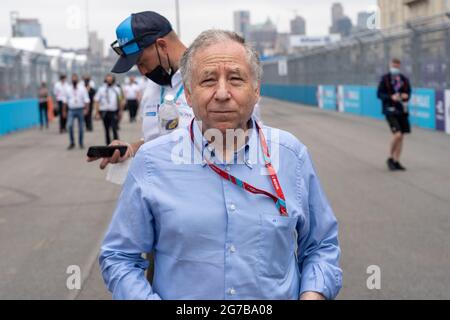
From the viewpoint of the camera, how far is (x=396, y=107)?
1336 cm

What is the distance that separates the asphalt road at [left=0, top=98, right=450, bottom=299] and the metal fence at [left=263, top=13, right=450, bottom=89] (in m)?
4.04

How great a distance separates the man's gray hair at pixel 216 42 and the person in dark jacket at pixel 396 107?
1060cm

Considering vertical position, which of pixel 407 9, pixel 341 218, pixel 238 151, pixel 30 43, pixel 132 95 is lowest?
pixel 341 218

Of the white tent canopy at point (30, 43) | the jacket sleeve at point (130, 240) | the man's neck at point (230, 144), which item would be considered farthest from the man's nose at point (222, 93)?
the white tent canopy at point (30, 43)

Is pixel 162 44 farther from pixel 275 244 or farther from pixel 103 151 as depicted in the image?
pixel 275 244

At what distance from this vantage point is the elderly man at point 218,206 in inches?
94.7

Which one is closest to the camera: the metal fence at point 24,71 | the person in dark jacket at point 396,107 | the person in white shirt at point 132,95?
the person in dark jacket at point 396,107

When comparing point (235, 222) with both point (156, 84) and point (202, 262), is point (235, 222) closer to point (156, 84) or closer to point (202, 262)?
point (202, 262)

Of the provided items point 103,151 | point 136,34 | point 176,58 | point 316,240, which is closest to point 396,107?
point 176,58

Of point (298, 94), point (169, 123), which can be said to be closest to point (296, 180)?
point (169, 123)

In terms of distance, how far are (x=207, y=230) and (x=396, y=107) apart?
1138 centimetres

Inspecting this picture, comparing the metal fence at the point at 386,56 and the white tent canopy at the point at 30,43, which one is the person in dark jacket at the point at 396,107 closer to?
the metal fence at the point at 386,56

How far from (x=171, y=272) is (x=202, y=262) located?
11cm

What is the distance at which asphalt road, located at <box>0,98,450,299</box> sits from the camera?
21.3ft
